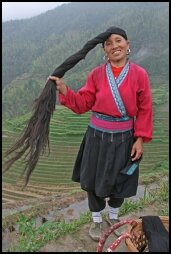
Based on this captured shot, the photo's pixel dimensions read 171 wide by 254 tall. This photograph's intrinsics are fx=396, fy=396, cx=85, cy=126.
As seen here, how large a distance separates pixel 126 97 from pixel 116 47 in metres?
0.34

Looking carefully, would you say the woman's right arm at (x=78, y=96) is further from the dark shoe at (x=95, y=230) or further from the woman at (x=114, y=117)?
the dark shoe at (x=95, y=230)

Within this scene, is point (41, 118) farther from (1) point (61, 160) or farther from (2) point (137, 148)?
(1) point (61, 160)

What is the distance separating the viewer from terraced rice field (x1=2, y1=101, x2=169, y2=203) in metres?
10.4

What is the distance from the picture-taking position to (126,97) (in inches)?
103

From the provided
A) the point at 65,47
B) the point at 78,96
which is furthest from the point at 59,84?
the point at 65,47

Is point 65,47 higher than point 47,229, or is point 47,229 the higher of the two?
point 65,47

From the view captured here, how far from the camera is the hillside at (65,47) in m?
29.0

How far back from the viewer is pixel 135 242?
95.3 inches

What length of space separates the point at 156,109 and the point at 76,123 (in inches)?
164

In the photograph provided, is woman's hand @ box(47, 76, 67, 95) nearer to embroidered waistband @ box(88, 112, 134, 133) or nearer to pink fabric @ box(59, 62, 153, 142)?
pink fabric @ box(59, 62, 153, 142)

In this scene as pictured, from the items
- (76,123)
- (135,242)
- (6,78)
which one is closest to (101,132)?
(135,242)

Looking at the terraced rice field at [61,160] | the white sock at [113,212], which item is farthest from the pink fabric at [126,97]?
the terraced rice field at [61,160]

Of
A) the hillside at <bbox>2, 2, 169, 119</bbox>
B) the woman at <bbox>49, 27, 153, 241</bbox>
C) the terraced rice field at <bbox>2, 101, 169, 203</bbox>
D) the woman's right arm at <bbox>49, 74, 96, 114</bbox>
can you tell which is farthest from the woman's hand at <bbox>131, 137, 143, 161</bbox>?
the hillside at <bbox>2, 2, 169, 119</bbox>

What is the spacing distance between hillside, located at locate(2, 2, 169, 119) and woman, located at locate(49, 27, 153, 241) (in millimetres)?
20956
